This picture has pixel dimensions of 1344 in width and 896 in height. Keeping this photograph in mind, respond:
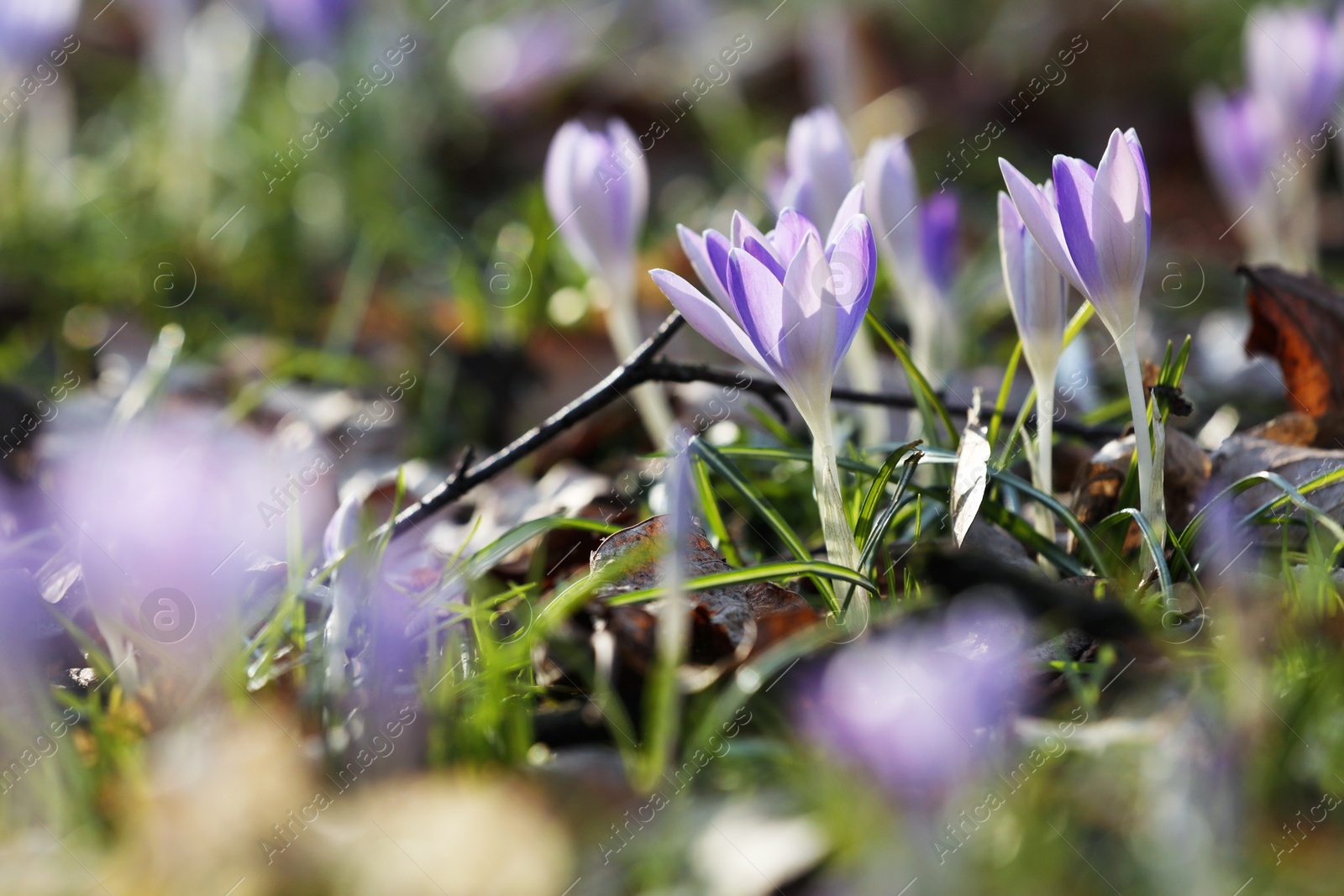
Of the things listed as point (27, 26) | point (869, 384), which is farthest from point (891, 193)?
point (27, 26)

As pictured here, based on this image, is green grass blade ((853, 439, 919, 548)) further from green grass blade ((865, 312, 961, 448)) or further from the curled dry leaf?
green grass blade ((865, 312, 961, 448))

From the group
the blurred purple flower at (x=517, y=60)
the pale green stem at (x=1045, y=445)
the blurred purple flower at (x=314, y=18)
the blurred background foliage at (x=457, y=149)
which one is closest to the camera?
the pale green stem at (x=1045, y=445)

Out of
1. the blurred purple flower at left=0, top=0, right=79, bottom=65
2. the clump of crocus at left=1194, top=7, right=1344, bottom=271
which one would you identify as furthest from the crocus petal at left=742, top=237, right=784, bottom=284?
the blurred purple flower at left=0, top=0, right=79, bottom=65

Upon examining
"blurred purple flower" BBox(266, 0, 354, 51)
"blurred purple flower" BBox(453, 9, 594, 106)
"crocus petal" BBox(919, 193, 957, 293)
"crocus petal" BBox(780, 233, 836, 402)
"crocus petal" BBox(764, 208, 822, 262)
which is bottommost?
"crocus petal" BBox(919, 193, 957, 293)

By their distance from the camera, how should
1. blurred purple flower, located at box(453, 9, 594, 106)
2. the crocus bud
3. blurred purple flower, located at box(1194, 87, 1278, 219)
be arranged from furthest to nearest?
blurred purple flower, located at box(453, 9, 594, 106)
blurred purple flower, located at box(1194, 87, 1278, 219)
the crocus bud

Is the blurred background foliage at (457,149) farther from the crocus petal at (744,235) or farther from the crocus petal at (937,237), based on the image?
the crocus petal at (744,235)

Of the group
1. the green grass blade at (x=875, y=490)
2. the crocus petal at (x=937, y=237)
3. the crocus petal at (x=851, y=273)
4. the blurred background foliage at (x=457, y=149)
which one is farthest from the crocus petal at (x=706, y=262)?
the blurred background foliage at (x=457, y=149)
